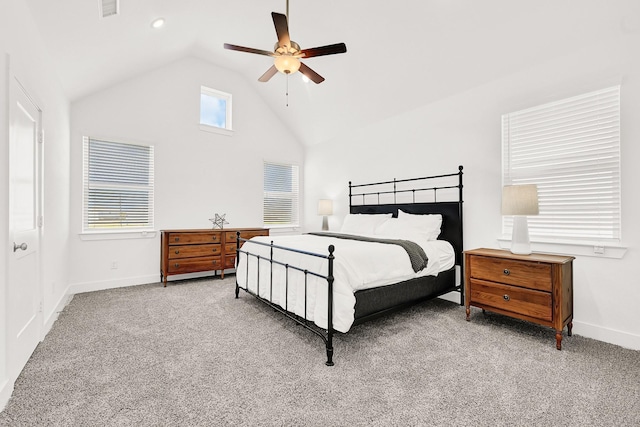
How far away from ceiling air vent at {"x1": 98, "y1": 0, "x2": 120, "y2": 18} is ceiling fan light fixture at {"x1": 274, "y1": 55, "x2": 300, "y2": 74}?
1.48m

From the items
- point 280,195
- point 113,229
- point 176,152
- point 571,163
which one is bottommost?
point 113,229

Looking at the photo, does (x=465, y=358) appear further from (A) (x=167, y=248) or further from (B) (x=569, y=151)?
(A) (x=167, y=248)

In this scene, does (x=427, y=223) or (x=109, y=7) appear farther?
(x=427, y=223)

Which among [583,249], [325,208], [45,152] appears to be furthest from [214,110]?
[583,249]

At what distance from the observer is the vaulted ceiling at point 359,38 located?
267cm

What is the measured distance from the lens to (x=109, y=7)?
2.72 metres

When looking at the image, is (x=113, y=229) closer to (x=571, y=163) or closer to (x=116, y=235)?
(x=116, y=235)

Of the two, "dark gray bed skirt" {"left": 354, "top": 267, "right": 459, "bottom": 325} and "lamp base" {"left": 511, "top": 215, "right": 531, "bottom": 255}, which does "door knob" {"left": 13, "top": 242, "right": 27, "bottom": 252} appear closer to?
"dark gray bed skirt" {"left": 354, "top": 267, "right": 459, "bottom": 325}

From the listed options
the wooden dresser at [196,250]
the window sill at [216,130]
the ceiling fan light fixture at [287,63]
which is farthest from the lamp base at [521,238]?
the window sill at [216,130]

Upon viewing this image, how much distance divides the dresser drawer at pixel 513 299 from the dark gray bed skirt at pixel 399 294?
432mm

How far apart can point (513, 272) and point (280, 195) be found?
14.7 ft

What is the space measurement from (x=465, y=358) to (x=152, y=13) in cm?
439

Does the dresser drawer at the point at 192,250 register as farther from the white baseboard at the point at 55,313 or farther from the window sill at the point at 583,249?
the window sill at the point at 583,249

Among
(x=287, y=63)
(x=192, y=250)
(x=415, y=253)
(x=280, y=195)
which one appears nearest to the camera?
(x=287, y=63)
